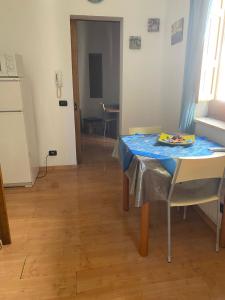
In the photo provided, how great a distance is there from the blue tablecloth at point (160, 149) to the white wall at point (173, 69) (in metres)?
0.89

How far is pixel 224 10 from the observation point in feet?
6.91

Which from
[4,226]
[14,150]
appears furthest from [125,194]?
[14,150]

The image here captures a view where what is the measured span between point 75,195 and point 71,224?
0.58 meters

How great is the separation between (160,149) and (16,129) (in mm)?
1751

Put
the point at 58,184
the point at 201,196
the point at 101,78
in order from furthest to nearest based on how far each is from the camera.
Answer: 1. the point at 101,78
2. the point at 58,184
3. the point at 201,196

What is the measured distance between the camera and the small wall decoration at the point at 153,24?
3.08 m

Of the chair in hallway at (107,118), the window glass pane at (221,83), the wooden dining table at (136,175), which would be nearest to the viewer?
the wooden dining table at (136,175)

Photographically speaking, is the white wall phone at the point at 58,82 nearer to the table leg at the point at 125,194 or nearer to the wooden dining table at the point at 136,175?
the wooden dining table at the point at 136,175

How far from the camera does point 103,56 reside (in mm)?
5418

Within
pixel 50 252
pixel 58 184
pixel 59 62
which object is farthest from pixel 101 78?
pixel 50 252

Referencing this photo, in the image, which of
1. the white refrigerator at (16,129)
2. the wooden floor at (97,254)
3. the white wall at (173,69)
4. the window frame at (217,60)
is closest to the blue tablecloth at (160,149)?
the window frame at (217,60)

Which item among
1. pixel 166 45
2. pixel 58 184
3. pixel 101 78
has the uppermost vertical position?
pixel 166 45

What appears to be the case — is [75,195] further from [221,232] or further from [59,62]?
[59,62]

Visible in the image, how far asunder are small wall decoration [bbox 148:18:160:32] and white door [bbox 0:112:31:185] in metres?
2.09
